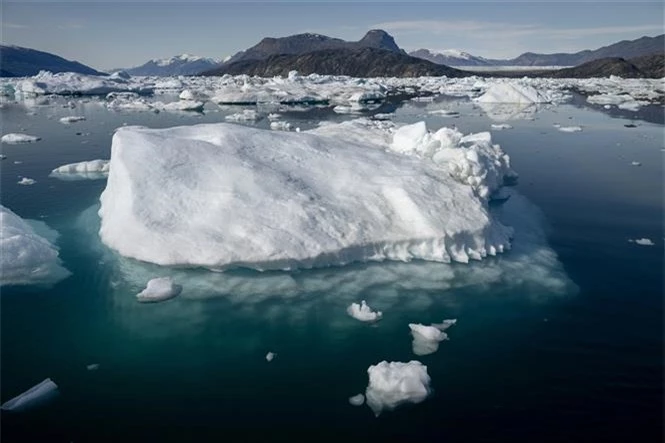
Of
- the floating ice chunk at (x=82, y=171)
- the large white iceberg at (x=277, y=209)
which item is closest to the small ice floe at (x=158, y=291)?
the large white iceberg at (x=277, y=209)

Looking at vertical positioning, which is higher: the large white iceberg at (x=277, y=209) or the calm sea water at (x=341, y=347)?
the large white iceberg at (x=277, y=209)

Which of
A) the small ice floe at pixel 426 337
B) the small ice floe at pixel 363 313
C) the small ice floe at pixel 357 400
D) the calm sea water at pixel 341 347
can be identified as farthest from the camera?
the small ice floe at pixel 363 313

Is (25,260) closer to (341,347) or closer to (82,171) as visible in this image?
(341,347)

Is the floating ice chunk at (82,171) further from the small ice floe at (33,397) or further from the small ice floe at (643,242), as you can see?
the small ice floe at (643,242)

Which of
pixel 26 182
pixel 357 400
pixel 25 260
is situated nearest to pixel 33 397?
pixel 357 400

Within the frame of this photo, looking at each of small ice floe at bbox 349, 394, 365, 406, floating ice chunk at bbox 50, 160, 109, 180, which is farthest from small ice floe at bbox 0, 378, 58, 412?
floating ice chunk at bbox 50, 160, 109, 180

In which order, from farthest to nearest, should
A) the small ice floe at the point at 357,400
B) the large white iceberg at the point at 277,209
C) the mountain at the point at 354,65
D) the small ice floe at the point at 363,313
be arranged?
the mountain at the point at 354,65 < the large white iceberg at the point at 277,209 < the small ice floe at the point at 363,313 < the small ice floe at the point at 357,400

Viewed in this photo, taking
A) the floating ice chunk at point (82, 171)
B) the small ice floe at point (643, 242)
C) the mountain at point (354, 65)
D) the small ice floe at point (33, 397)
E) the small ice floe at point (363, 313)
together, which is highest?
the mountain at point (354, 65)
